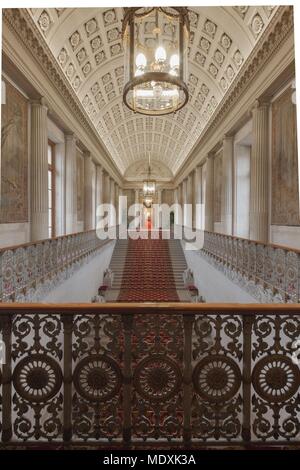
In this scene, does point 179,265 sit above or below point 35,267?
below

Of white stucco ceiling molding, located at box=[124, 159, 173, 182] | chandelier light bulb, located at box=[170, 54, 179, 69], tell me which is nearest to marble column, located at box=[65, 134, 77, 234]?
chandelier light bulb, located at box=[170, 54, 179, 69]

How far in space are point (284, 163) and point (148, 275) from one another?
26.6 feet

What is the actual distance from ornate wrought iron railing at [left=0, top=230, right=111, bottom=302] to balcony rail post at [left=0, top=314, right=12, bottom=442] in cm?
263

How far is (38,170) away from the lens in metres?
8.26

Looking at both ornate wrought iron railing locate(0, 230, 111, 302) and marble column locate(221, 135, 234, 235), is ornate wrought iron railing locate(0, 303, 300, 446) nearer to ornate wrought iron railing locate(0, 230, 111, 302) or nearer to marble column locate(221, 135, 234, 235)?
ornate wrought iron railing locate(0, 230, 111, 302)

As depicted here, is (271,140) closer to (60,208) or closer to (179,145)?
(60,208)

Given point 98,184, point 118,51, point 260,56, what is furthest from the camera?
point 98,184

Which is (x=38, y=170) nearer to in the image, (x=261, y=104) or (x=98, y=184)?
(x=261, y=104)

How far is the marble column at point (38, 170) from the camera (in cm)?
821

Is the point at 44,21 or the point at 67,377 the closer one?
the point at 67,377

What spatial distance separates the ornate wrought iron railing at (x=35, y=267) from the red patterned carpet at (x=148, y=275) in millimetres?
3060

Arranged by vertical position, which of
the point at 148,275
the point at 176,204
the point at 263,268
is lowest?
the point at 148,275

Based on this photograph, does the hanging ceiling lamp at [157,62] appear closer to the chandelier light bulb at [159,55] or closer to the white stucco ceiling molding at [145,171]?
the chandelier light bulb at [159,55]

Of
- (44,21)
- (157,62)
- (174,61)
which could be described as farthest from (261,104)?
(44,21)
